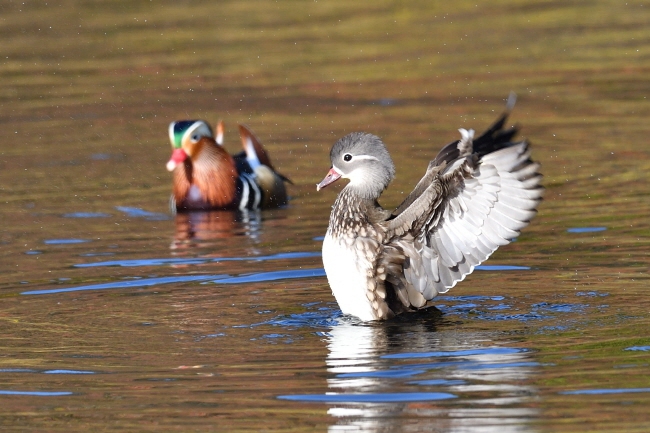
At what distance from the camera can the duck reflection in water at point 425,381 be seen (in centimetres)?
601

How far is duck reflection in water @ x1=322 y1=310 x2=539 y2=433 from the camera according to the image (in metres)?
6.01

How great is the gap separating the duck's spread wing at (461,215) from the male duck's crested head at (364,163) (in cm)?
31

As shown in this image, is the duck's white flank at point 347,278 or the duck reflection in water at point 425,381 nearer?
the duck reflection in water at point 425,381

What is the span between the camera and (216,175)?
42.3 feet

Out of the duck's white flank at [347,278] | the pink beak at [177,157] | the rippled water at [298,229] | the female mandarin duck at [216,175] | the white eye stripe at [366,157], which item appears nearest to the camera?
the rippled water at [298,229]

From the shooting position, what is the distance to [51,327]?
26.3 feet

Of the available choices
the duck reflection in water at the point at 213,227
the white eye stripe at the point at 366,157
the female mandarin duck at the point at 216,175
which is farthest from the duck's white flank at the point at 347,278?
the female mandarin duck at the point at 216,175

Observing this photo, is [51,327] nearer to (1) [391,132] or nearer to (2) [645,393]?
(2) [645,393]

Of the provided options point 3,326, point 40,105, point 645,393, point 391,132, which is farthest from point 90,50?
point 645,393

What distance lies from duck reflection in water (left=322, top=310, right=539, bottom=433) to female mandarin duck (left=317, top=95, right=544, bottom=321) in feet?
0.89

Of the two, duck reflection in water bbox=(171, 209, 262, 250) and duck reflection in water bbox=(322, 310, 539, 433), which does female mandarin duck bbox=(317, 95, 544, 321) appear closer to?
duck reflection in water bbox=(322, 310, 539, 433)

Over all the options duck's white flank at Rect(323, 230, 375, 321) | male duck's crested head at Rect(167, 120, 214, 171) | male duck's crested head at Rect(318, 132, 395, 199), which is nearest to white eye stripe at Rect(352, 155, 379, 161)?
male duck's crested head at Rect(318, 132, 395, 199)

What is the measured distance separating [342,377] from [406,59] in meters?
11.7

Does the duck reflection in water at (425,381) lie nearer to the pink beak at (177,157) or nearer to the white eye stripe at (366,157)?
the white eye stripe at (366,157)
